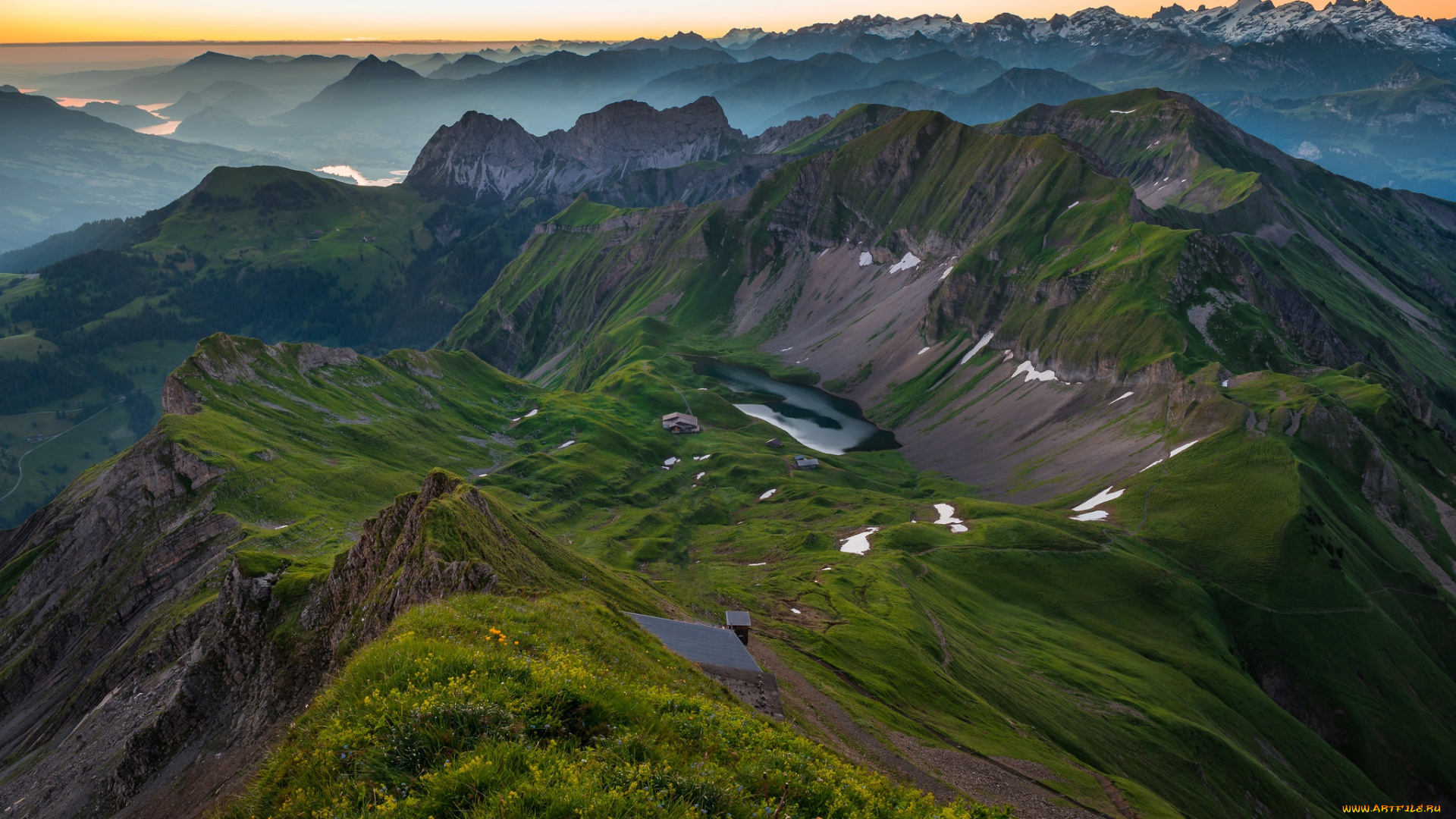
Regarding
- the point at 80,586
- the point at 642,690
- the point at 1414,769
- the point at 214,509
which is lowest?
the point at 1414,769

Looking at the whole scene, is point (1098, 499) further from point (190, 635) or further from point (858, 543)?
point (190, 635)

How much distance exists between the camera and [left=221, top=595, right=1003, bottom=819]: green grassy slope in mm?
15914

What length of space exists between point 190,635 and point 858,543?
98.8 meters

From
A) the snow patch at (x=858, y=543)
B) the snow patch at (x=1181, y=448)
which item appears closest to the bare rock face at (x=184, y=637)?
the snow patch at (x=858, y=543)

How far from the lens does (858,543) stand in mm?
138750

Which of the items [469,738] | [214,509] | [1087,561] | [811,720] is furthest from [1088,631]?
[214,509]

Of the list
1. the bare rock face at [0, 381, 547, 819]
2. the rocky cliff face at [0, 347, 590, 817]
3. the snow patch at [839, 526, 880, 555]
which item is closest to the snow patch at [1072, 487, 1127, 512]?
the snow patch at [839, 526, 880, 555]

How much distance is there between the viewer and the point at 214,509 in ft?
361

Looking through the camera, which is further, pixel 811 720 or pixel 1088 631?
pixel 1088 631

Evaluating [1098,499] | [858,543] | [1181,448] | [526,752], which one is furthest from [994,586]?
[526,752]

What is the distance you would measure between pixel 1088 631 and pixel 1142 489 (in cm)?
4953

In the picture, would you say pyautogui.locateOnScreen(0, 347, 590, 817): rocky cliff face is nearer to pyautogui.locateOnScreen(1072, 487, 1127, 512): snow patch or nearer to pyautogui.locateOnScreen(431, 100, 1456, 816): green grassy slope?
pyautogui.locateOnScreen(431, 100, 1456, 816): green grassy slope

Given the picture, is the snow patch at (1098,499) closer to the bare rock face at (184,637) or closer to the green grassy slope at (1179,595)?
the green grassy slope at (1179,595)

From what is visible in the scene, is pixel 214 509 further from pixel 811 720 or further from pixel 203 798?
pixel 811 720
